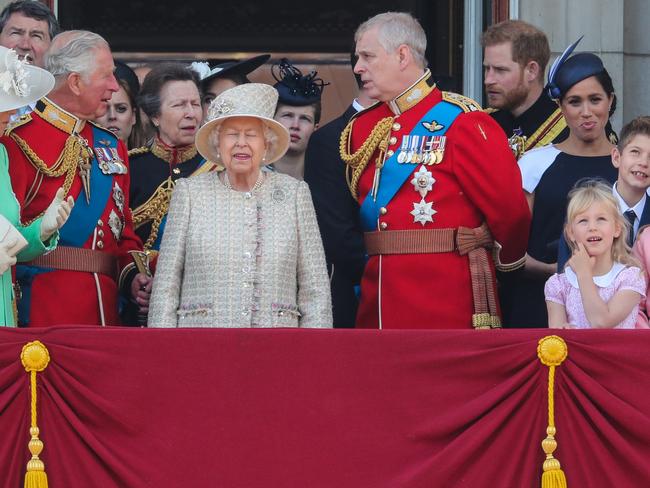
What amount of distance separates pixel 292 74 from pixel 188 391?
2412 mm

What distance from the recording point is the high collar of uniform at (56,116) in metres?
6.74

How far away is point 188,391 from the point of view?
222 inches

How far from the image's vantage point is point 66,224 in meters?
6.67

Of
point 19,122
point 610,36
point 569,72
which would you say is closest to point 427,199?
point 569,72

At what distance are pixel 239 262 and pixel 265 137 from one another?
499 millimetres

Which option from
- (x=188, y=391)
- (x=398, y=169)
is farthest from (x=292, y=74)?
(x=188, y=391)

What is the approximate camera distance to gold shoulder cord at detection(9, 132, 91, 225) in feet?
21.6

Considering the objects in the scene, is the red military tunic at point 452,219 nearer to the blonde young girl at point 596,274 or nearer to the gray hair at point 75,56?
the blonde young girl at point 596,274

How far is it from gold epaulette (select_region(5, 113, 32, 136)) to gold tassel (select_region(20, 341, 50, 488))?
1246 millimetres

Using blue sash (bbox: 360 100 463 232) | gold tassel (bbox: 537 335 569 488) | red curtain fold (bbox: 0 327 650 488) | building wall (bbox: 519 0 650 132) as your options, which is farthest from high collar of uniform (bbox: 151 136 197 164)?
gold tassel (bbox: 537 335 569 488)

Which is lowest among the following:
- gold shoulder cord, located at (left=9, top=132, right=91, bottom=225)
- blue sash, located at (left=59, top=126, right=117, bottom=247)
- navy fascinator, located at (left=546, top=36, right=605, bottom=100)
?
blue sash, located at (left=59, top=126, right=117, bottom=247)

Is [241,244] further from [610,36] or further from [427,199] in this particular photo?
[610,36]

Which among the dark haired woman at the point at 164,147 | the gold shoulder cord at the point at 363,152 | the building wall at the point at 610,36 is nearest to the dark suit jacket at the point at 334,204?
the gold shoulder cord at the point at 363,152

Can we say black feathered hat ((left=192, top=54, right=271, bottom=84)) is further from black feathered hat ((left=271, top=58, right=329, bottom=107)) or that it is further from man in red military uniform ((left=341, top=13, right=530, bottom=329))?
man in red military uniform ((left=341, top=13, right=530, bottom=329))
